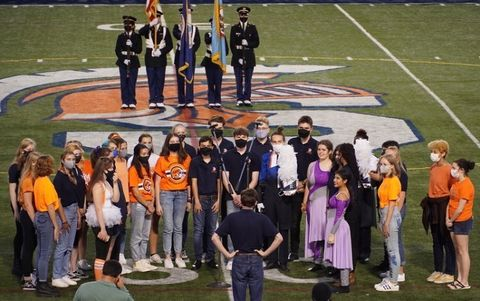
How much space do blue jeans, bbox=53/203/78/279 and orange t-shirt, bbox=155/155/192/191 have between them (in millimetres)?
1398

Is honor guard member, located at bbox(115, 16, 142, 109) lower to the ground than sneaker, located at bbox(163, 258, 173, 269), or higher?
higher

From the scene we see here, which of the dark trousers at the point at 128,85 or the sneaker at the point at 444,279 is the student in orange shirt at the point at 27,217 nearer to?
the sneaker at the point at 444,279

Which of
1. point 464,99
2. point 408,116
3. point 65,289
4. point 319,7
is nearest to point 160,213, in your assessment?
point 65,289

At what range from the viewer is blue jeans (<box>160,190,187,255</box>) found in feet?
58.3

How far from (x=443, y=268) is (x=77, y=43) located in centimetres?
2309

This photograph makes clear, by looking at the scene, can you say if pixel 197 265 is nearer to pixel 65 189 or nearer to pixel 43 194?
pixel 65 189

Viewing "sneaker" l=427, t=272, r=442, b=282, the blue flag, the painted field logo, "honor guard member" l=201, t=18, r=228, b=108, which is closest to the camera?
"sneaker" l=427, t=272, r=442, b=282

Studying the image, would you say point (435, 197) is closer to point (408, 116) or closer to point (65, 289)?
point (65, 289)

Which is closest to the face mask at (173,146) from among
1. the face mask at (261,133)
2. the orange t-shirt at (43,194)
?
the face mask at (261,133)

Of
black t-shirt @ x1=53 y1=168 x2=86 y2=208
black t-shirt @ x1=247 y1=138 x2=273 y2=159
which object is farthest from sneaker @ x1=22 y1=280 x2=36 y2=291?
black t-shirt @ x1=247 y1=138 x2=273 y2=159

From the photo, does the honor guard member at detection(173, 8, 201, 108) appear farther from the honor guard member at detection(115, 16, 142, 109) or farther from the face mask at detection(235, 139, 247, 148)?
the face mask at detection(235, 139, 247, 148)

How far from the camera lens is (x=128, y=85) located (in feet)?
95.7

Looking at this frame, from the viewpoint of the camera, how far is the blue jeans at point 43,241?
16406 millimetres

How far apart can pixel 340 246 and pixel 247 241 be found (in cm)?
253
